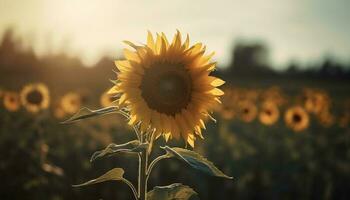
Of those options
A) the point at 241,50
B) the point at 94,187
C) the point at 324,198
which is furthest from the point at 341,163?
the point at 241,50

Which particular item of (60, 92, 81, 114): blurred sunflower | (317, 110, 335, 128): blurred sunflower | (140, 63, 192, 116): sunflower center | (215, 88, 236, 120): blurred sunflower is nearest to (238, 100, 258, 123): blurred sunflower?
(215, 88, 236, 120): blurred sunflower

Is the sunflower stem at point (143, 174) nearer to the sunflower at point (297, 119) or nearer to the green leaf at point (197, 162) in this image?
the green leaf at point (197, 162)

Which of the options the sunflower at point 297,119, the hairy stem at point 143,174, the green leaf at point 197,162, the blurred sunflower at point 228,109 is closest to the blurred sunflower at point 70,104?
the blurred sunflower at point 228,109

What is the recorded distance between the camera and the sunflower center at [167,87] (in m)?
2.72

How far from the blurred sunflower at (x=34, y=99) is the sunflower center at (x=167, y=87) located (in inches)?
206

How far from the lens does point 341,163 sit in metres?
8.77

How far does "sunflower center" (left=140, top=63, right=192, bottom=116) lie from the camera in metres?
2.72

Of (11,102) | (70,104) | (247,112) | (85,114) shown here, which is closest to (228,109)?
(247,112)

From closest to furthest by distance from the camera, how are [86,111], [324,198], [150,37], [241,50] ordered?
[86,111], [150,37], [324,198], [241,50]

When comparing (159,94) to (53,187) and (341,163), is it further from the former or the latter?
(341,163)

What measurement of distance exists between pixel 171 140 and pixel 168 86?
6.27m

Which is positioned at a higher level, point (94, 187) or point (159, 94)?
point (159, 94)

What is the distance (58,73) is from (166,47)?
35771 millimetres

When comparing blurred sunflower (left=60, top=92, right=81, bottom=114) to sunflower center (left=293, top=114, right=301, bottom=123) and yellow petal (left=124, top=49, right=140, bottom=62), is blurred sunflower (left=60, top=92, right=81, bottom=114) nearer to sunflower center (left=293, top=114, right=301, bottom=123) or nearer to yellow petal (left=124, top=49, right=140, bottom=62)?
sunflower center (left=293, top=114, right=301, bottom=123)
